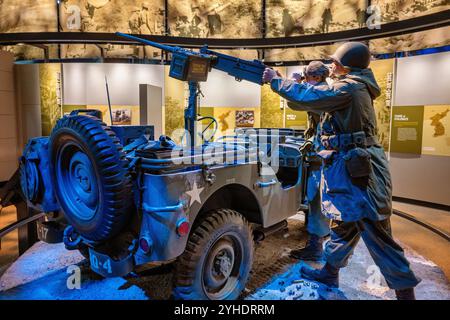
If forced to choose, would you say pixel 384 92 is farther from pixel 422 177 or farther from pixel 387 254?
pixel 387 254

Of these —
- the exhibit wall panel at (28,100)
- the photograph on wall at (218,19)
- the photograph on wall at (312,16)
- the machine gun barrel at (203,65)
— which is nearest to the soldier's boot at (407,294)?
the machine gun barrel at (203,65)

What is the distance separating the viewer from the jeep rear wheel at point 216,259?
2412 millimetres

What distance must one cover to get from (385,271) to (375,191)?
588mm

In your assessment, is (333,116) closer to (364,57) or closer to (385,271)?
(364,57)

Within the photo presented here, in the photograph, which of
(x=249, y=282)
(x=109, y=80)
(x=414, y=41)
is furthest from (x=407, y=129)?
(x=109, y=80)

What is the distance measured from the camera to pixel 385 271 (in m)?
2.60

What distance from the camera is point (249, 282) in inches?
125

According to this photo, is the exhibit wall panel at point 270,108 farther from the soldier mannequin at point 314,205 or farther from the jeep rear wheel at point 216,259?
the jeep rear wheel at point 216,259

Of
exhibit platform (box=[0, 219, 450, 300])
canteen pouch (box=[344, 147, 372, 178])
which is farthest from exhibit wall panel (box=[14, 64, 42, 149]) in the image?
canteen pouch (box=[344, 147, 372, 178])

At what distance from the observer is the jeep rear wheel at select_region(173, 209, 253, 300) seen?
95.0 inches

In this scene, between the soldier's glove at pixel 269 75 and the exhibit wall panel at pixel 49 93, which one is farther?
the exhibit wall panel at pixel 49 93

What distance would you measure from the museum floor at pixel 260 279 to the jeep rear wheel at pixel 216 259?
266 millimetres

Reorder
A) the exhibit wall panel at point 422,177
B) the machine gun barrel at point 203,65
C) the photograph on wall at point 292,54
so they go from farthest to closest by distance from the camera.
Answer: the photograph on wall at point 292,54, the exhibit wall panel at point 422,177, the machine gun barrel at point 203,65

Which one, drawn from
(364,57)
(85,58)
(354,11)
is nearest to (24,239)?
(364,57)
